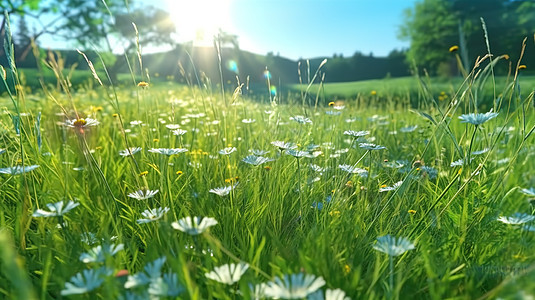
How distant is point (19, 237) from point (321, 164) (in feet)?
4.05

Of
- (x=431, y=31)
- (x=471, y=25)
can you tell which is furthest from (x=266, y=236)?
(x=431, y=31)

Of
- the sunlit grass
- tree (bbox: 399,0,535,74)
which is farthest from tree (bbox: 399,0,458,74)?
the sunlit grass

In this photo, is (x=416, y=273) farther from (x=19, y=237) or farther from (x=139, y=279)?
(x=19, y=237)

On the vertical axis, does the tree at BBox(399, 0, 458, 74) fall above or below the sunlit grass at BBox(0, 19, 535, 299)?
above

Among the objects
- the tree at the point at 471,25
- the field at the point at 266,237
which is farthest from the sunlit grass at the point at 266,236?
the tree at the point at 471,25

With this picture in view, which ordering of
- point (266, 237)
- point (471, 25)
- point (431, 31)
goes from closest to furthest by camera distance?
point (266, 237), point (471, 25), point (431, 31)

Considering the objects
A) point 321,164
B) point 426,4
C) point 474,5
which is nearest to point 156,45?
point 426,4

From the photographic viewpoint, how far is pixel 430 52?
97.0ft

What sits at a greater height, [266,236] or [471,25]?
[471,25]

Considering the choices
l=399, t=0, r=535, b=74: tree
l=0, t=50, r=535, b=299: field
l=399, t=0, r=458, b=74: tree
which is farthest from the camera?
l=399, t=0, r=458, b=74: tree

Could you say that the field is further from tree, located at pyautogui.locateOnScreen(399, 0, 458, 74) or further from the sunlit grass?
tree, located at pyautogui.locateOnScreen(399, 0, 458, 74)

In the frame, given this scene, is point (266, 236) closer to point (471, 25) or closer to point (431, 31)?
point (471, 25)

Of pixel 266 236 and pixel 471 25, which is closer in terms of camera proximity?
pixel 266 236

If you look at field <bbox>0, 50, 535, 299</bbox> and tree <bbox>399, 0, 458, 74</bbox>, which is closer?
field <bbox>0, 50, 535, 299</bbox>
